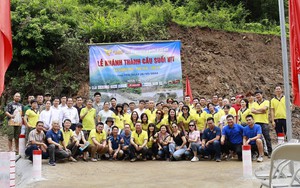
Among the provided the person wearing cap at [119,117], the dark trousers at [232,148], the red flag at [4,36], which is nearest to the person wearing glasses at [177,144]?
the dark trousers at [232,148]

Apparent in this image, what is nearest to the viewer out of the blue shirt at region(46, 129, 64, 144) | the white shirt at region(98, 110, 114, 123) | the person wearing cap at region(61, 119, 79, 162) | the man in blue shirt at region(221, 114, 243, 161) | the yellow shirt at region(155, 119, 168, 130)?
the blue shirt at region(46, 129, 64, 144)

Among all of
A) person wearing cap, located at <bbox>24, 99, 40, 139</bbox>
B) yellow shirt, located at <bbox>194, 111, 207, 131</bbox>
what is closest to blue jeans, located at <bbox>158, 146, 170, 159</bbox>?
yellow shirt, located at <bbox>194, 111, 207, 131</bbox>

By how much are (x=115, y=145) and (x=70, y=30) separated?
358 inches

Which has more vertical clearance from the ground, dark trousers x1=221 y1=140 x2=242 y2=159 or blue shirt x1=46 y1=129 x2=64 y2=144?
blue shirt x1=46 y1=129 x2=64 y2=144

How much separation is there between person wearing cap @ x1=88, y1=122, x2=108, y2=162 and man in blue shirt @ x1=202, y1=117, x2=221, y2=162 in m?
2.90

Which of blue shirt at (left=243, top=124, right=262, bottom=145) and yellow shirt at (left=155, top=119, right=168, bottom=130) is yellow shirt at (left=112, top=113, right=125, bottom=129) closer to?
yellow shirt at (left=155, top=119, right=168, bottom=130)

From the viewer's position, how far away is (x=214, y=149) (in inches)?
453

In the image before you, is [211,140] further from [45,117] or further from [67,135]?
[45,117]

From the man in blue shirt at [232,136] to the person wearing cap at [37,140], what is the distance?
4.99 meters

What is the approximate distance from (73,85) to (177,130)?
7811 mm

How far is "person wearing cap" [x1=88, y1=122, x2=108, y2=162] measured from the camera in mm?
11734

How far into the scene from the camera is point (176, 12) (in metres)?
22.1

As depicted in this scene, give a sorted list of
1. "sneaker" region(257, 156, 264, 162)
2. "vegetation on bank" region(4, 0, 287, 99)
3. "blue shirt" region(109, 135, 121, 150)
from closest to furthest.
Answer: "sneaker" region(257, 156, 264, 162) < "blue shirt" region(109, 135, 121, 150) < "vegetation on bank" region(4, 0, 287, 99)

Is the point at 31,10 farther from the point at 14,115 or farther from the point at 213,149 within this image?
the point at 213,149
